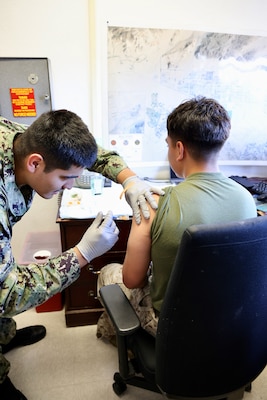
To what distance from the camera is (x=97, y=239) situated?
1137 mm

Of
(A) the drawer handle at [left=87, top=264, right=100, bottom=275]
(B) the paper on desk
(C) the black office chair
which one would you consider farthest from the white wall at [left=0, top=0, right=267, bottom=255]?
(C) the black office chair

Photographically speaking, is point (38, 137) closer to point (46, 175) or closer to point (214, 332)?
point (46, 175)

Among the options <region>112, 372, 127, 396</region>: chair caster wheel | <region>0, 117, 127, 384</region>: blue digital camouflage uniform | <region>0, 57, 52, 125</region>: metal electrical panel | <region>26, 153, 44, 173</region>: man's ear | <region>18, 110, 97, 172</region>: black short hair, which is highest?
<region>0, 57, 52, 125</region>: metal electrical panel

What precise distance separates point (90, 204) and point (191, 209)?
Answer: 0.86m

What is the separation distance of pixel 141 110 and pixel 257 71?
2.79 feet

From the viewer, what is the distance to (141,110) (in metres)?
1.91

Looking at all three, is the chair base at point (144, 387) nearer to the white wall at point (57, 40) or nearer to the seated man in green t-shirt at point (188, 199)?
the seated man in green t-shirt at point (188, 199)

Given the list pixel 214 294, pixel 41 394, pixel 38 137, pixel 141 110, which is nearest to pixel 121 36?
pixel 141 110

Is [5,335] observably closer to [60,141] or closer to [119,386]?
[119,386]

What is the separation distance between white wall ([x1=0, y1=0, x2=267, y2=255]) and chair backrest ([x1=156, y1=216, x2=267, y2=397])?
1.43 m

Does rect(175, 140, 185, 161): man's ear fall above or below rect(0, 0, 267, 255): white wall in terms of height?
below

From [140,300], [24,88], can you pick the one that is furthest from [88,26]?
[140,300]

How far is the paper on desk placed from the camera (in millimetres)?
1512

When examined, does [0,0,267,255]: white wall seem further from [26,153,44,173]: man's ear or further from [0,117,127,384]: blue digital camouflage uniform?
[26,153,44,173]: man's ear
